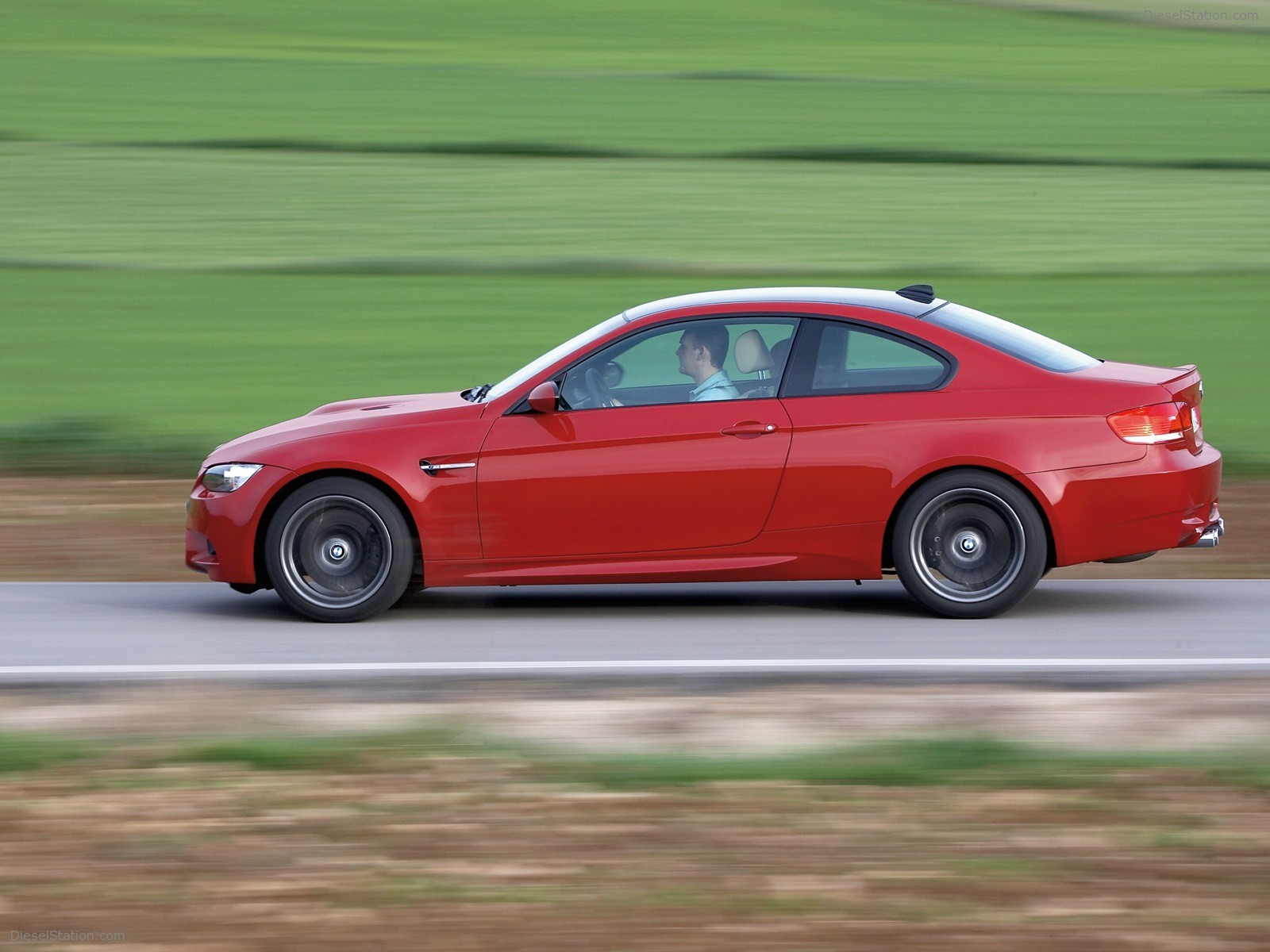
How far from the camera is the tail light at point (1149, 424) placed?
26.8 feet

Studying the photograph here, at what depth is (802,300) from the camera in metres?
8.43

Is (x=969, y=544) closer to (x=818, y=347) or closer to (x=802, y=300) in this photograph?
(x=818, y=347)

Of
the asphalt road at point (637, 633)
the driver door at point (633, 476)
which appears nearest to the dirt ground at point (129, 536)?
the asphalt road at point (637, 633)

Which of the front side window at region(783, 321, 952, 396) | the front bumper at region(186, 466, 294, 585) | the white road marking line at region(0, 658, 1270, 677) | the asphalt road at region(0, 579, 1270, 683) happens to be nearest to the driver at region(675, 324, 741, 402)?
the front side window at region(783, 321, 952, 396)

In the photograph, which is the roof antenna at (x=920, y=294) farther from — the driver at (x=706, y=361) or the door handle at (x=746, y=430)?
the door handle at (x=746, y=430)

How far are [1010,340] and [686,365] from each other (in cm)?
149

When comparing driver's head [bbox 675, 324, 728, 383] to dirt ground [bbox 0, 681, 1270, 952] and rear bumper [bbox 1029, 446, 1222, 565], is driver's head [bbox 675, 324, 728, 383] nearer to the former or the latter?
rear bumper [bbox 1029, 446, 1222, 565]

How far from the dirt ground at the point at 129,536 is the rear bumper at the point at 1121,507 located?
1.75 metres

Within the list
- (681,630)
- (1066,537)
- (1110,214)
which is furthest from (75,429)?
(1110,214)

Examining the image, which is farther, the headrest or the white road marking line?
the headrest

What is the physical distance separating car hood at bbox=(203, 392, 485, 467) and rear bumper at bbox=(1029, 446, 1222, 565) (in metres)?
2.57

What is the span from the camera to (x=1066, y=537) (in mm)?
8164

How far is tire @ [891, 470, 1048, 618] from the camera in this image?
322 inches

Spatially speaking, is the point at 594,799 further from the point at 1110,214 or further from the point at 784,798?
the point at 1110,214
